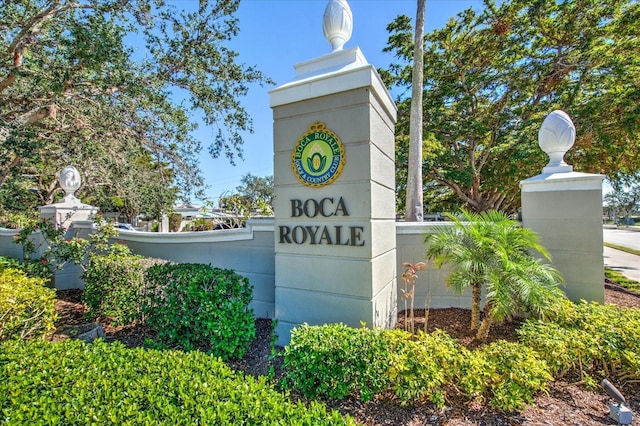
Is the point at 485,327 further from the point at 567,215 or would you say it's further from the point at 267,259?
the point at 267,259

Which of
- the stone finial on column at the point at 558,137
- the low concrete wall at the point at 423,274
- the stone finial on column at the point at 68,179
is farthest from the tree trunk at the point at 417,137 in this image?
the stone finial on column at the point at 68,179

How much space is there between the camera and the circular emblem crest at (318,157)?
144 inches

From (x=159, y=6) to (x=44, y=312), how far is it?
604 cm

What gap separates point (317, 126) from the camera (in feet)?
12.4

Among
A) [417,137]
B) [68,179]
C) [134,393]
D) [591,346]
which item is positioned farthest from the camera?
[417,137]

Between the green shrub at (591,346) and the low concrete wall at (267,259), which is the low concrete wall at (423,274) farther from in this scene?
the green shrub at (591,346)

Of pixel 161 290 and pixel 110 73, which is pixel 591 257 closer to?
pixel 161 290

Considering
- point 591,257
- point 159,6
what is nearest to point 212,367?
point 591,257

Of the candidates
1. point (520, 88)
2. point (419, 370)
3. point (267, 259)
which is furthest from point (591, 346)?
point (520, 88)

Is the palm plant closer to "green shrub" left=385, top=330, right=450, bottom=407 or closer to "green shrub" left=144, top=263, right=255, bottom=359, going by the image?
"green shrub" left=385, top=330, right=450, bottom=407

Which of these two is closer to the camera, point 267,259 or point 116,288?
point 116,288

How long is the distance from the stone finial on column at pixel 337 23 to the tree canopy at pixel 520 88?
7.67 metres

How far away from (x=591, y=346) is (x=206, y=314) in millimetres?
4235

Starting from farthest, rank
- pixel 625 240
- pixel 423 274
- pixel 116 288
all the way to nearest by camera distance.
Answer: pixel 625 240 → pixel 423 274 → pixel 116 288
